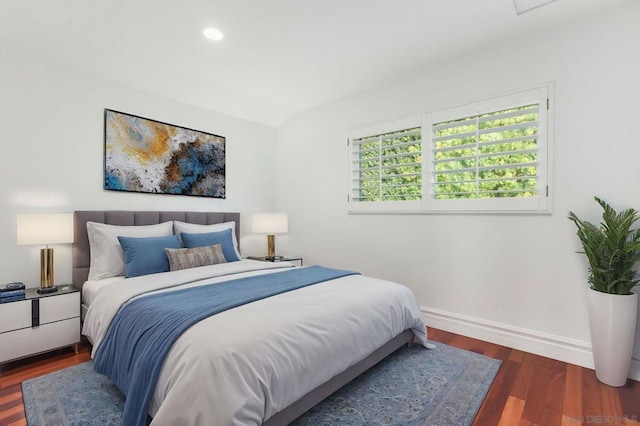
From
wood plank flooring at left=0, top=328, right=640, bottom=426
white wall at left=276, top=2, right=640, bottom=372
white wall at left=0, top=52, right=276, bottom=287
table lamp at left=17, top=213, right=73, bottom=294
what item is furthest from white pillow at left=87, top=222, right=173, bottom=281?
white wall at left=276, top=2, right=640, bottom=372

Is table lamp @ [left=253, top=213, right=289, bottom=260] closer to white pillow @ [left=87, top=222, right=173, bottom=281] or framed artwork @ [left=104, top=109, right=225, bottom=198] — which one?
framed artwork @ [left=104, top=109, right=225, bottom=198]

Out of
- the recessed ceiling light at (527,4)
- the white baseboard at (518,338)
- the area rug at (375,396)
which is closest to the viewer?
the area rug at (375,396)

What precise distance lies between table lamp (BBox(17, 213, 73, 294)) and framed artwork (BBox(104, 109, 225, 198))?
0.63 metres

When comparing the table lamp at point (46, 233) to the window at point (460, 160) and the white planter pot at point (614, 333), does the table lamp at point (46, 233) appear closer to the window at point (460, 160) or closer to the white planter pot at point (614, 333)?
the window at point (460, 160)

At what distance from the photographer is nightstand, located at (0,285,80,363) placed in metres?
2.28

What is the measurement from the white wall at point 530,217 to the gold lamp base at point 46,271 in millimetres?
2863

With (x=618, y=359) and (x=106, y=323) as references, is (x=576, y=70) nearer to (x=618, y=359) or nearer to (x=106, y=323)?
(x=618, y=359)

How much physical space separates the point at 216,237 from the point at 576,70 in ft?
→ 11.3

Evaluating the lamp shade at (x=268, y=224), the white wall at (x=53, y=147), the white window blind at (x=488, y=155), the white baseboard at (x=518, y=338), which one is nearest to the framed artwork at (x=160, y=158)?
the white wall at (x=53, y=147)

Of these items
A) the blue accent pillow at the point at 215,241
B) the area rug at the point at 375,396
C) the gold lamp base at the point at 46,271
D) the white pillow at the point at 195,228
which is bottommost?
the area rug at the point at 375,396

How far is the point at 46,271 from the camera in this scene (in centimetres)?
260

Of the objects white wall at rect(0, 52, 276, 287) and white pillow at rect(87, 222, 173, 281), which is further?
white pillow at rect(87, 222, 173, 281)

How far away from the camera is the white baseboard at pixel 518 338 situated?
239cm

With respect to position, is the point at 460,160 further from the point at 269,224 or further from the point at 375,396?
the point at 269,224
